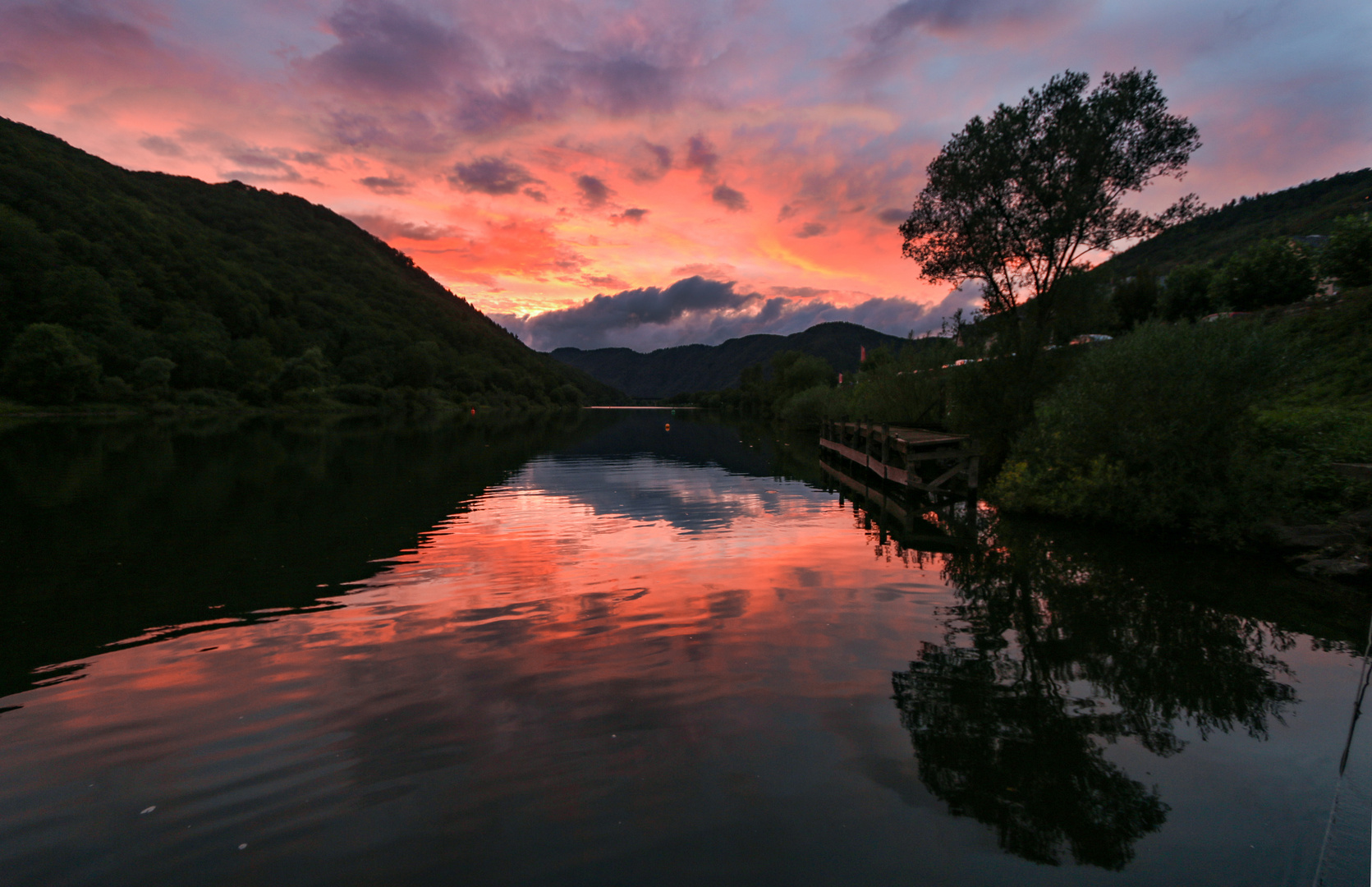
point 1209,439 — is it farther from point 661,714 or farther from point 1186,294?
point 1186,294

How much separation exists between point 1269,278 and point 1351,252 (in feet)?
25.8

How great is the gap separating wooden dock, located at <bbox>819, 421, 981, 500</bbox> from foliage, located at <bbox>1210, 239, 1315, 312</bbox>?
83.1ft

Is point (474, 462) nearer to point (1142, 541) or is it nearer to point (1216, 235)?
point (1142, 541)

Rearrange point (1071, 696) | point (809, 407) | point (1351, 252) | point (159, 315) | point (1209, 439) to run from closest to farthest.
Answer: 1. point (1071, 696)
2. point (1209, 439)
3. point (1351, 252)
4. point (809, 407)
5. point (159, 315)

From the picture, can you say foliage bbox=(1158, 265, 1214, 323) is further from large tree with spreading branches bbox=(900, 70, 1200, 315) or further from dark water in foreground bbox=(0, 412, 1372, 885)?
dark water in foreground bbox=(0, 412, 1372, 885)

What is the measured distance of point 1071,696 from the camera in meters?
8.21

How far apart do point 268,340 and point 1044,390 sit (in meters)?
160

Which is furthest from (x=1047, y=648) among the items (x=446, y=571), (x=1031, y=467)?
(x=1031, y=467)

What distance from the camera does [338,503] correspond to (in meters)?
22.4

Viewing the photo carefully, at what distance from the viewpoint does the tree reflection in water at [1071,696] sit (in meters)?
5.75

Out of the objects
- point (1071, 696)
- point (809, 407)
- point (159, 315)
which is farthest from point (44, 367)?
point (1071, 696)

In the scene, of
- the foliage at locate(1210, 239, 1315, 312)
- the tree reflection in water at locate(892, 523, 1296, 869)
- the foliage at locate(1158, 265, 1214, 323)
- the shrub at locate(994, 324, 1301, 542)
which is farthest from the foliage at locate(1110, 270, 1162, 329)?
the tree reflection in water at locate(892, 523, 1296, 869)

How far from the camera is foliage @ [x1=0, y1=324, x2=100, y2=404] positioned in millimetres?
69438

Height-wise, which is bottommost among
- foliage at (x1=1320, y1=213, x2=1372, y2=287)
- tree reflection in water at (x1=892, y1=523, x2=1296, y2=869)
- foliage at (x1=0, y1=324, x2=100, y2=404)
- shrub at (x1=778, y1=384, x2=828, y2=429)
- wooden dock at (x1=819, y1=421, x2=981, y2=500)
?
tree reflection in water at (x1=892, y1=523, x2=1296, y2=869)
